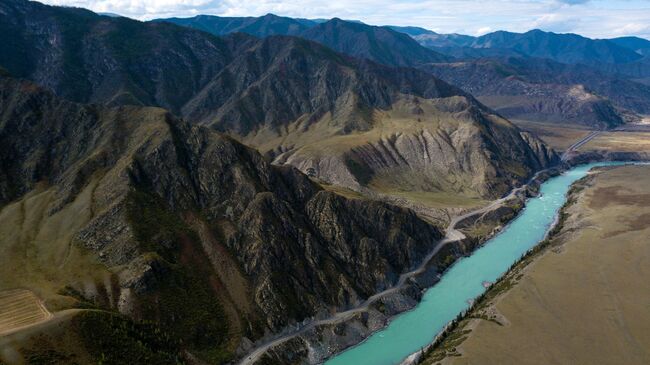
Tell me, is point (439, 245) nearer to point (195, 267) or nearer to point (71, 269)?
point (195, 267)

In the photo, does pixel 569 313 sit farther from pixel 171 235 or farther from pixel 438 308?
pixel 171 235

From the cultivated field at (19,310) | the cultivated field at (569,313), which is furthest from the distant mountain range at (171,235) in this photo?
the cultivated field at (569,313)

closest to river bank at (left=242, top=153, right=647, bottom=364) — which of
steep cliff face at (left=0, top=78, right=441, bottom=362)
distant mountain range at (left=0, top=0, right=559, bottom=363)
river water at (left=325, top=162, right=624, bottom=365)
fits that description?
river water at (left=325, top=162, right=624, bottom=365)

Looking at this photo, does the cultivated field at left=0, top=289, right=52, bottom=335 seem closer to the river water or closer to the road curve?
the road curve

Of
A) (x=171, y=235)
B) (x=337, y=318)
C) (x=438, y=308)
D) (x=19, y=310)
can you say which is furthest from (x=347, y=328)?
(x=19, y=310)

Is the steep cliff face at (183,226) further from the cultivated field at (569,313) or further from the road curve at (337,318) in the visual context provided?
the cultivated field at (569,313)

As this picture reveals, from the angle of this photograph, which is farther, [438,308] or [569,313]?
[438,308]
